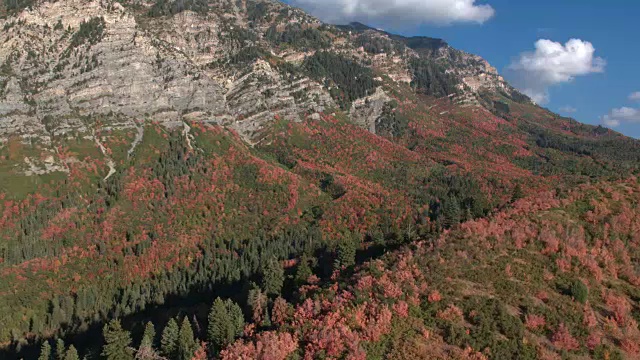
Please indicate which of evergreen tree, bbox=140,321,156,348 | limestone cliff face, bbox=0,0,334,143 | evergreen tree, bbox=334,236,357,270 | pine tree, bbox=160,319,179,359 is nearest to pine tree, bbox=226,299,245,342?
pine tree, bbox=160,319,179,359

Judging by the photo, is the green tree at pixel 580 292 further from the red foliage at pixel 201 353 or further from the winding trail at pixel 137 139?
the winding trail at pixel 137 139

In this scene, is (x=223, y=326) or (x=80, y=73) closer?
(x=223, y=326)

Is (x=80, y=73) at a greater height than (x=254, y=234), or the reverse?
(x=80, y=73)

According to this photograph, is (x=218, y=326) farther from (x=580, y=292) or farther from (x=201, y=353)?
(x=580, y=292)

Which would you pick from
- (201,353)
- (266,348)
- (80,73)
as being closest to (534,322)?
(266,348)

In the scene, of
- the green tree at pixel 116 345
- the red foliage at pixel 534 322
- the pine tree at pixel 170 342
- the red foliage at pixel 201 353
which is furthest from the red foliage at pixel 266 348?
the green tree at pixel 116 345

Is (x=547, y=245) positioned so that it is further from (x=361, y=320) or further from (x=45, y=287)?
(x=45, y=287)

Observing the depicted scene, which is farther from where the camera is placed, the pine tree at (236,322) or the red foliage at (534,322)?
the pine tree at (236,322)
